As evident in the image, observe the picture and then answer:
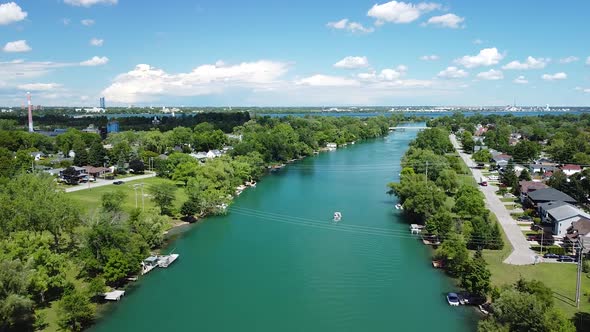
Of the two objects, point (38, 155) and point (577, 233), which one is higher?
point (38, 155)

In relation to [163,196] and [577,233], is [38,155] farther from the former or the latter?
[577,233]

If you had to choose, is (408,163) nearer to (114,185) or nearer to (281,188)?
(281,188)

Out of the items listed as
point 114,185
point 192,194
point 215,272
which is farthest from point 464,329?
point 114,185

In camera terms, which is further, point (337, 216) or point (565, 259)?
point (337, 216)

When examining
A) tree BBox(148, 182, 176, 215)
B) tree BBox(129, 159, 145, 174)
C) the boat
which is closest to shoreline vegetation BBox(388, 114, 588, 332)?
the boat

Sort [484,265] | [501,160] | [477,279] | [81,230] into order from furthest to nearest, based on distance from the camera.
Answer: [501,160] → [81,230] → [484,265] → [477,279]

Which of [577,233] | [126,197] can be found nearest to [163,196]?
[126,197]
